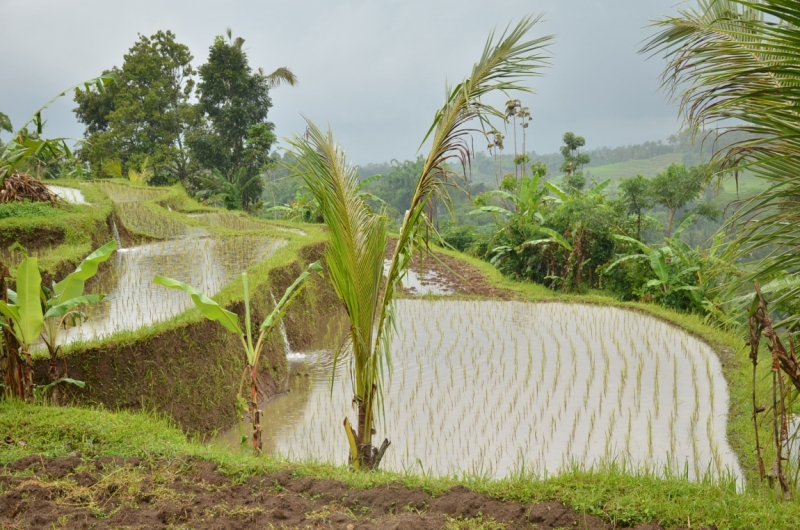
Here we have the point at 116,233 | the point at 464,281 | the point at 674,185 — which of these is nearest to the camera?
the point at 116,233

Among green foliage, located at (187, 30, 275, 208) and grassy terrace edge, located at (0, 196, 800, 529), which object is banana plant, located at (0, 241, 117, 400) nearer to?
grassy terrace edge, located at (0, 196, 800, 529)

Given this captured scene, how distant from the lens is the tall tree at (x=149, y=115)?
74.9ft

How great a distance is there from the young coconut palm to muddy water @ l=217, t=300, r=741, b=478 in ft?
2.16

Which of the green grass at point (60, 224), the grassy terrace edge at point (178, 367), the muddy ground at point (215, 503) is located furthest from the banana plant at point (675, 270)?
the green grass at point (60, 224)

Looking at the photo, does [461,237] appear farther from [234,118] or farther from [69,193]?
[69,193]

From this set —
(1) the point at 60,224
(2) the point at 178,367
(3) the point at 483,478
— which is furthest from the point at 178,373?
(1) the point at 60,224

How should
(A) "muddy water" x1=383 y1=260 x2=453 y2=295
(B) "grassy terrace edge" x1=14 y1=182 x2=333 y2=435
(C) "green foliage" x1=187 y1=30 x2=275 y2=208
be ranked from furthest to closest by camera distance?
1. (C) "green foliage" x1=187 y1=30 x2=275 y2=208
2. (A) "muddy water" x1=383 y1=260 x2=453 y2=295
3. (B) "grassy terrace edge" x1=14 y1=182 x2=333 y2=435

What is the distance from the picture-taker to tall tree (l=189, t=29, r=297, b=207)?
20.7 m

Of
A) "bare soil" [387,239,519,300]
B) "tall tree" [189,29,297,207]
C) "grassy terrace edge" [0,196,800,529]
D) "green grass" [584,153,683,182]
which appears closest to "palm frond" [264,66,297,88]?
"tall tree" [189,29,297,207]

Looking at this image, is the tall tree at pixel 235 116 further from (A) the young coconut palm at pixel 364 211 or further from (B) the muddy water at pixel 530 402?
(A) the young coconut palm at pixel 364 211

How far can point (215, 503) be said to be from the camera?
3410mm

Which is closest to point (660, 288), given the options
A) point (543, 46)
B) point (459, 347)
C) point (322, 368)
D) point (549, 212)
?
point (549, 212)

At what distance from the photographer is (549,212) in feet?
45.8

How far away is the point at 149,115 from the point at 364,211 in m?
21.1
